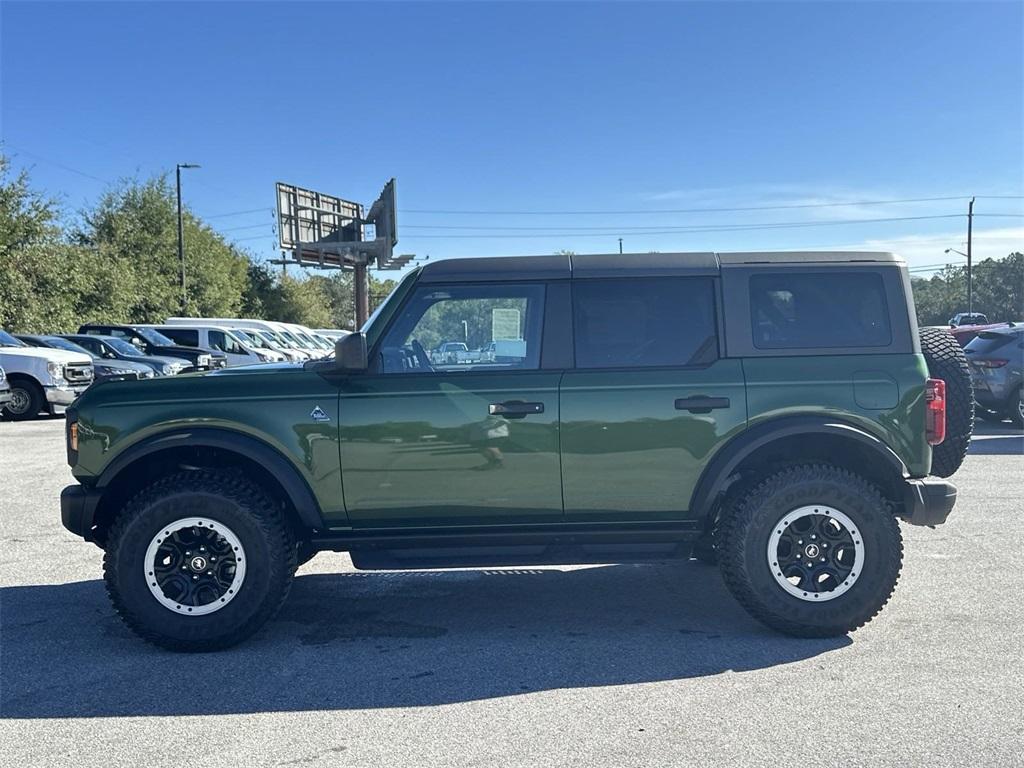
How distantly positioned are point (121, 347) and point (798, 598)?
18724 mm

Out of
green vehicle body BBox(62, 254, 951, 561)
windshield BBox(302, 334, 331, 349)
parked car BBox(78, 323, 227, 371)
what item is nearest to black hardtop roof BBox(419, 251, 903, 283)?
green vehicle body BBox(62, 254, 951, 561)

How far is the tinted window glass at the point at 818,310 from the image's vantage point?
458 centimetres

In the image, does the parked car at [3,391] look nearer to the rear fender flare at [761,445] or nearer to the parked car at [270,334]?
the parked car at [270,334]

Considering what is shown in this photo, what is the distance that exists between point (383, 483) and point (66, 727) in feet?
5.64

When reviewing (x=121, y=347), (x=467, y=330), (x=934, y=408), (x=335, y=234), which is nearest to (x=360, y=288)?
(x=335, y=234)

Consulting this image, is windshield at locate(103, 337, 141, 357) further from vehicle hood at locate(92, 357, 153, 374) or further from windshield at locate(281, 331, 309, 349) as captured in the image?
windshield at locate(281, 331, 309, 349)

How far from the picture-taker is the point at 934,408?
4.48 m

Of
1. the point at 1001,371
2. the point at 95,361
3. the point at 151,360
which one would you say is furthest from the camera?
the point at 151,360

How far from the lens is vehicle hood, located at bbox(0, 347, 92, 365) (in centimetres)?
1566

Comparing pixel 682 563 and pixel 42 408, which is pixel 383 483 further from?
pixel 42 408

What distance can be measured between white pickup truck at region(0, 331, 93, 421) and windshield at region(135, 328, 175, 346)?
5.99 metres

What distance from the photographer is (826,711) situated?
3592 millimetres

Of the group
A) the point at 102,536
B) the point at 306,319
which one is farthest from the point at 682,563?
the point at 306,319

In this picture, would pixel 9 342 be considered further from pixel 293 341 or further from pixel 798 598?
pixel 798 598
